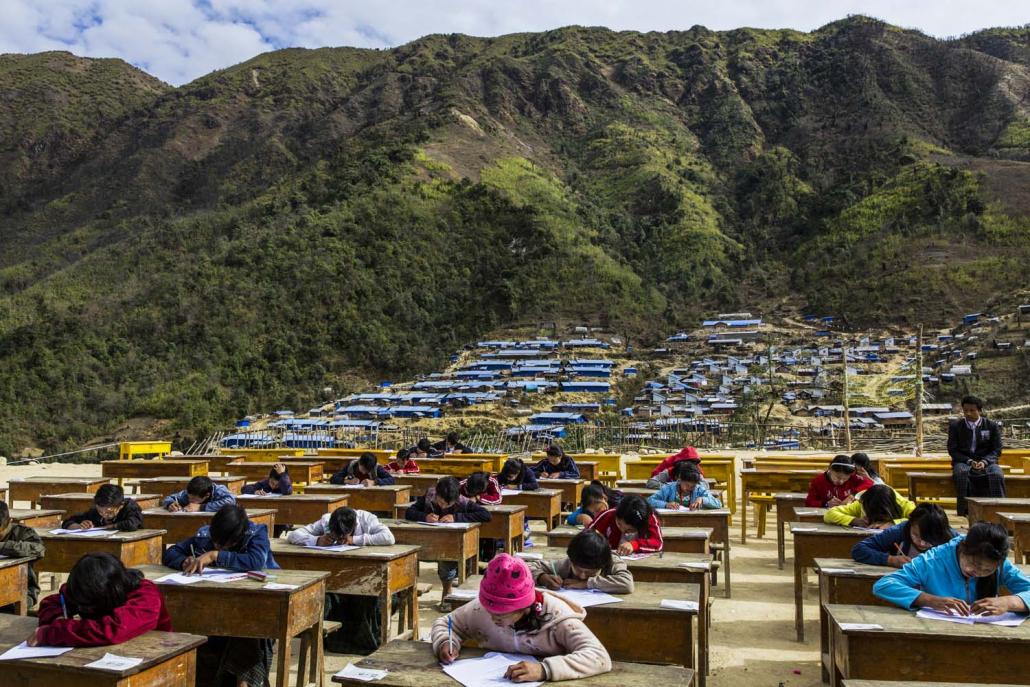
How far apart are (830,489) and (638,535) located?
3042mm

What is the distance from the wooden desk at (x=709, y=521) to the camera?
730cm

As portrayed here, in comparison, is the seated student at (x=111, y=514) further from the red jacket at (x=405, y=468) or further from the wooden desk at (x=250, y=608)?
the red jacket at (x=405, y=468)

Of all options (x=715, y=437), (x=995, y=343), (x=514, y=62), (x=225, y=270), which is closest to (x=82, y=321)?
(x=225, y=270)

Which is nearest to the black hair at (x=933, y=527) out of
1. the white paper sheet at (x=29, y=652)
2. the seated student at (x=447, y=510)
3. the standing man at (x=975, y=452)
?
the seated student at (x=447, y=510)

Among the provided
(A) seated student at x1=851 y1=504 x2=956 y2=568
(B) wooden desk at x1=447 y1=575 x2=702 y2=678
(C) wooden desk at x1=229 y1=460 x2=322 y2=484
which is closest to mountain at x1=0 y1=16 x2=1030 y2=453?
(C) wooden desk at x1=229 y1=460 x2=322 y2=484

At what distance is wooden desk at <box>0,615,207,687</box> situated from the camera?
10.7ft

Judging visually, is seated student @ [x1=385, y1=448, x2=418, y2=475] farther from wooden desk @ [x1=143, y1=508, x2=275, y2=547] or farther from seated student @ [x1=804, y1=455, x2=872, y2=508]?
seated student @ [x1=804, y1=455, x2=872, y2=508]

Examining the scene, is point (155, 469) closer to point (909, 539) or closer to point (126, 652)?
point (126, 652)

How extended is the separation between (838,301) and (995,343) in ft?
40.8

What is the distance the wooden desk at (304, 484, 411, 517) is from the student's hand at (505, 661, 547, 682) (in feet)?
22.5

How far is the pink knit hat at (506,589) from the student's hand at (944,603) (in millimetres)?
1951

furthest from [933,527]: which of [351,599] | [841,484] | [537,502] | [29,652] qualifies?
[537,502]

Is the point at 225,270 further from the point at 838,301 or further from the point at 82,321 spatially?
the point at 838,301

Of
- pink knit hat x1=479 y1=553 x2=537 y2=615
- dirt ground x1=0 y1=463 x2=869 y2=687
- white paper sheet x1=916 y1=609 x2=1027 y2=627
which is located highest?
pink knit hat x1=479 y1=553 x2=537 y2=615
